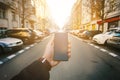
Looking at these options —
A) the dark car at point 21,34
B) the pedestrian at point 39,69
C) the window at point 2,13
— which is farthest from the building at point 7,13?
the pedestrian at point 39,69

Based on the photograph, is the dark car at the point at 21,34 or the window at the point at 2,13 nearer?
the dark car at the point at 21,34

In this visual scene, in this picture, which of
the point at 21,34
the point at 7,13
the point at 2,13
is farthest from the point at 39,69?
the point at 7,13

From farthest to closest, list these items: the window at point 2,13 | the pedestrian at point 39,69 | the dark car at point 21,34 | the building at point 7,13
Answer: the window at point 2,13
the building at point 7,13
the dark car at point 21,34
the pedestrian at point 39,69

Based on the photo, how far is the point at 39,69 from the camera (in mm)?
1623

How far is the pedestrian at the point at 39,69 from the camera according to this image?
5.08 ft

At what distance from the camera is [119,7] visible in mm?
26203

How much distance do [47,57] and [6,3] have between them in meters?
24.7

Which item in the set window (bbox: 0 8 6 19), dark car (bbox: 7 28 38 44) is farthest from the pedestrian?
window (bbox: 0 8 6 19)

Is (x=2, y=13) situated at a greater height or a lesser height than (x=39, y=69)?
greater

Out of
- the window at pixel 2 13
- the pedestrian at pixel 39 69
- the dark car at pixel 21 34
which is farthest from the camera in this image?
the window at pixel 2 13

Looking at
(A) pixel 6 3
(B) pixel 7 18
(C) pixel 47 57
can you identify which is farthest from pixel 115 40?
(B) pixel 7 18

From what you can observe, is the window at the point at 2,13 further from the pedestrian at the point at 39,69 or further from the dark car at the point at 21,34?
the pedestrian at the point at 39,69

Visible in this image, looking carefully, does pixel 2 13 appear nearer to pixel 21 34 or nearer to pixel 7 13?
pixel 7 13

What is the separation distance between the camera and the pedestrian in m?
1.55
